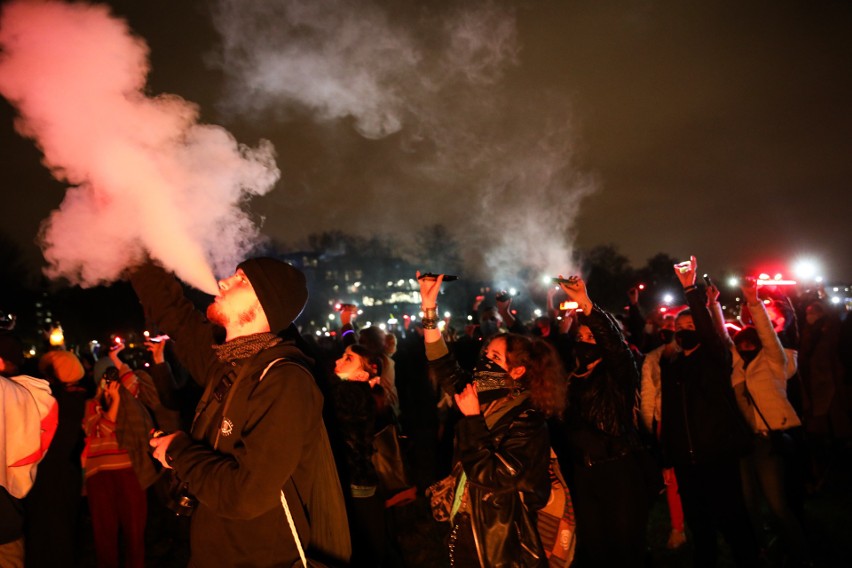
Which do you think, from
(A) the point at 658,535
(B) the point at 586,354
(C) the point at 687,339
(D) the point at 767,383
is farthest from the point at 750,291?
(A) the point at 658,535

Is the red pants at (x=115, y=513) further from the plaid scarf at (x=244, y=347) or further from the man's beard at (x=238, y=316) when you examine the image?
the plaid scarf at (x=244, y=347)

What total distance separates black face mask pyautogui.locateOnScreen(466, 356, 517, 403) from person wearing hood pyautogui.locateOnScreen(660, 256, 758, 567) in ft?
7.35

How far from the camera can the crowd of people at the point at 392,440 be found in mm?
2619

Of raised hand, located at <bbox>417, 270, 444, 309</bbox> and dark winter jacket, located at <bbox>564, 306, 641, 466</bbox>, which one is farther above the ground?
raised hand, located at <bbox>417, 270, 444, 309</bbox>

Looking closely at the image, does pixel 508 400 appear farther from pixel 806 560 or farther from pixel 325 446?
pixel 806 560

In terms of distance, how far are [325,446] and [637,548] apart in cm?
311

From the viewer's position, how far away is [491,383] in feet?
13.0

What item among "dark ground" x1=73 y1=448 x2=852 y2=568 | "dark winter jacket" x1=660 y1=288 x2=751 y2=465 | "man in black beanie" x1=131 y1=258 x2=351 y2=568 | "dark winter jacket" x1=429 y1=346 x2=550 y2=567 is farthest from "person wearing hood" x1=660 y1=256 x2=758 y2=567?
"man in black beanie" x1=131 y1=258 x2=351 y2=568

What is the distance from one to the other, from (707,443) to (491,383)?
2.44 m

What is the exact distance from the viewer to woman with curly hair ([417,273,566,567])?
3.53 m

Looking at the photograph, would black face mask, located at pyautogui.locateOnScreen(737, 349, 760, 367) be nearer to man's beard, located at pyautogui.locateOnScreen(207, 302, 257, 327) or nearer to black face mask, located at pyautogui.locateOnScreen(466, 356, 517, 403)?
black face mask, located at pyautogui.locateOnScreen(466, 356, 517, 403)

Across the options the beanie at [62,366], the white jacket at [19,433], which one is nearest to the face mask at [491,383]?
the white jacket at [19,433]

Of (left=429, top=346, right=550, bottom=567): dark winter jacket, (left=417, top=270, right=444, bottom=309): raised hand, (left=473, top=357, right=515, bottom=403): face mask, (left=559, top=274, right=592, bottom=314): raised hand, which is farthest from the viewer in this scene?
(left=559, top=274, right=592, bottom=314): raised hand

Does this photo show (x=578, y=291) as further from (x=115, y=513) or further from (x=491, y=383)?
(x=115, y=513)
